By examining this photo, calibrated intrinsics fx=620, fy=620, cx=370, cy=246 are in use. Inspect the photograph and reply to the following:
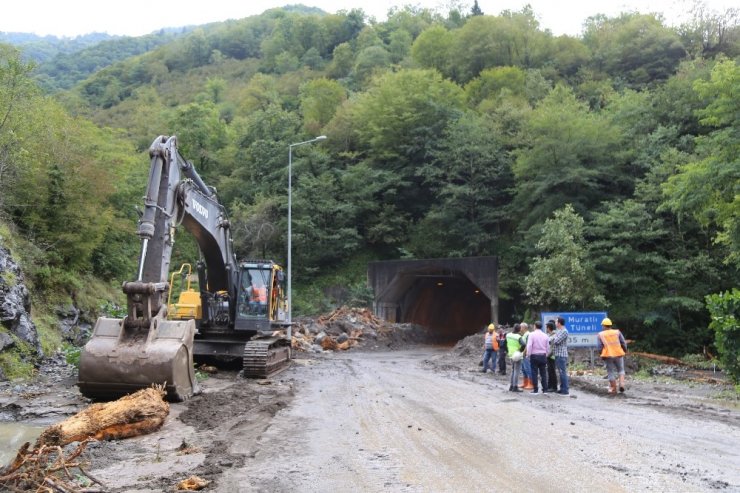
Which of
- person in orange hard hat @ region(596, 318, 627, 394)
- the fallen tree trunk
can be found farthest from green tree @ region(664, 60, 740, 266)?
person in orange hard hat @ region(596, 318, 627, 394)

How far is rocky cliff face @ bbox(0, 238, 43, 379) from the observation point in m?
15.3

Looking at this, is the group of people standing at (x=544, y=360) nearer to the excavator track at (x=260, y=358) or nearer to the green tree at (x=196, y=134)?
the excavator track at (x=260, y=358)

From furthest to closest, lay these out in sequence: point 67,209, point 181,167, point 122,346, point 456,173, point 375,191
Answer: point 375,191, point 456,173, point 67,209, point 181,167, point 122,346

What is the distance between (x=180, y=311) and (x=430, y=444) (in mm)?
10728

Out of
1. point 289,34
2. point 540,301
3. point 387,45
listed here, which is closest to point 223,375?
point 540,301

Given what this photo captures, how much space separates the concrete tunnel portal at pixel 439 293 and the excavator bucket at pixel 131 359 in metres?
24.1

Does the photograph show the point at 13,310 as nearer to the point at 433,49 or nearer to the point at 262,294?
the point at 262,294

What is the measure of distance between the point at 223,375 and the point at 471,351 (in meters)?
12.7

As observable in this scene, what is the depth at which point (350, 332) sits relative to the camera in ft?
104

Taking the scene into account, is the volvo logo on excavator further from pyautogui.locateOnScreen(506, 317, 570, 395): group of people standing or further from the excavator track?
pyautogui.locateOnScreen(506, 317, 570, 395): group of people standing

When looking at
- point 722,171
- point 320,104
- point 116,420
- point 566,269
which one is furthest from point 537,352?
point 320,104

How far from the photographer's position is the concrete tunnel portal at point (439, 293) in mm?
33312

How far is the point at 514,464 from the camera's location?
673cm

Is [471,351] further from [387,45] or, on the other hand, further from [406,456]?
[387,45]
